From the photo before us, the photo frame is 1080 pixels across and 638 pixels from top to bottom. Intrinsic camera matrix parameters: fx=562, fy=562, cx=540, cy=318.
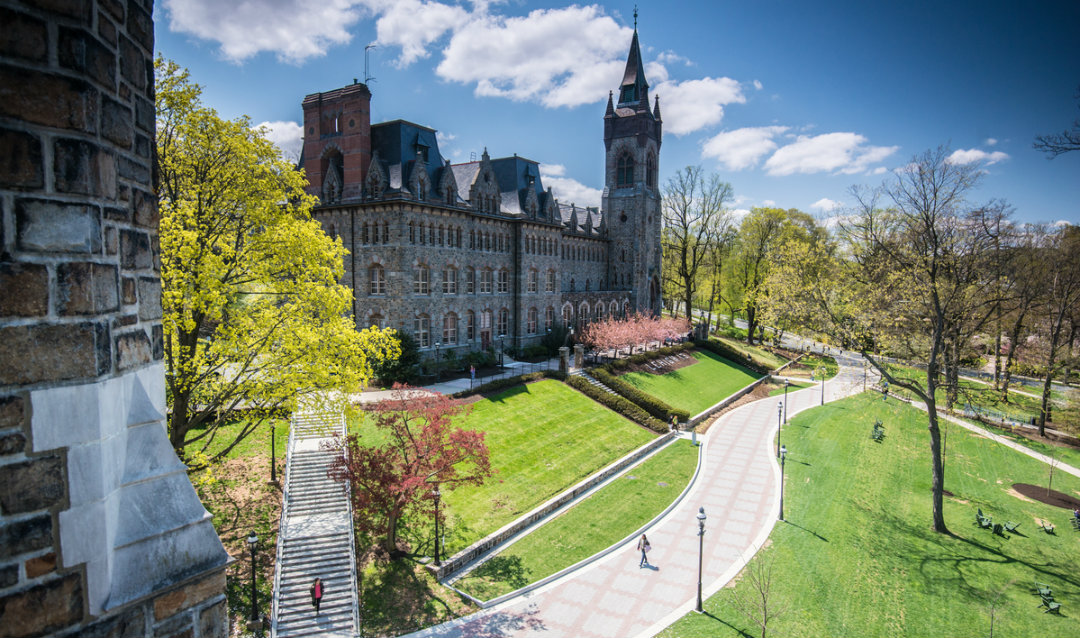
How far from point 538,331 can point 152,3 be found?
4071 centimetres

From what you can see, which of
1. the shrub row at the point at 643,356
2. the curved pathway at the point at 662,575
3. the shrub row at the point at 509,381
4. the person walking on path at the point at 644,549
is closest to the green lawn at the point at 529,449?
the shrub row at the point at 509,381

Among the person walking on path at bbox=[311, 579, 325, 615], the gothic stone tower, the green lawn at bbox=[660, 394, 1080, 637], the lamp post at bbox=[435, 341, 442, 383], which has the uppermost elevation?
the gothic stone tower

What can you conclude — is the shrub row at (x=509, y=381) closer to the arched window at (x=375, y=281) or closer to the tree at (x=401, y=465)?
the arched window at (x=375, y=281)

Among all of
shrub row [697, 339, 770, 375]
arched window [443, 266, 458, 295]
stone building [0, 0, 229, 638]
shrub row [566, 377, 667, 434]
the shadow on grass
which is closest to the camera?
stone building [0, 0, 229, 638]

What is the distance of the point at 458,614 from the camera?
51.2 feet

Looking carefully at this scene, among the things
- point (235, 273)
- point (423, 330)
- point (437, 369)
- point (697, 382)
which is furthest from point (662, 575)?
point (697, 382)

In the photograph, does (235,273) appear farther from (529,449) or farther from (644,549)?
(529,449)

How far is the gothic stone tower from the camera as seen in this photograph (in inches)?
2200

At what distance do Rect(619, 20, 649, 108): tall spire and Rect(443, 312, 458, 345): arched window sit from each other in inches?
1307

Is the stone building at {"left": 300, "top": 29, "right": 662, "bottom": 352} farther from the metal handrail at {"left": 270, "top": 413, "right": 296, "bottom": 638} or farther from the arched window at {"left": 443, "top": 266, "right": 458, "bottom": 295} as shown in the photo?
the metal handrail at {"left": 270, "top": 413, "right": 296, "bottom": 638}

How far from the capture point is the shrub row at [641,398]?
110 ft

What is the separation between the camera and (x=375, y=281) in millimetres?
32500

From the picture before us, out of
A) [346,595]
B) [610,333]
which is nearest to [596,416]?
[610,333]

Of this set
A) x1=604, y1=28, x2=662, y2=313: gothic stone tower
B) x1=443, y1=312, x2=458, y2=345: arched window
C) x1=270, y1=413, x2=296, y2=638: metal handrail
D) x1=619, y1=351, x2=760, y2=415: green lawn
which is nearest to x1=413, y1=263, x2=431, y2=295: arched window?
x1=443, y1=312, x2=458, y2=345: arched window
